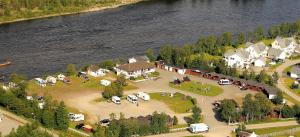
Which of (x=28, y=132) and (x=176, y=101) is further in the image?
(x=176, y=101)

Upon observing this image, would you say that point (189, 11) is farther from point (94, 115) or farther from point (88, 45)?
point (94, 115)

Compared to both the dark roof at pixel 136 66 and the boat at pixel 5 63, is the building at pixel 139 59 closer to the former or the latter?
the dark roof at pixel 136 66

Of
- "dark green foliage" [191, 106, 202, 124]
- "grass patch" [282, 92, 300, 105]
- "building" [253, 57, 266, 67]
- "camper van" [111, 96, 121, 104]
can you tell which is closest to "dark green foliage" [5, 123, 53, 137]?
"camper van" [111, 96, 121, 104]

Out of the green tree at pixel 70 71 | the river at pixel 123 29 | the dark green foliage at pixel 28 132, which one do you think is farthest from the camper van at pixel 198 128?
the river at pixel 123 29

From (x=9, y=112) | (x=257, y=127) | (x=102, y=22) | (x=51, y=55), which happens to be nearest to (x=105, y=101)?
(x=9, y=112)

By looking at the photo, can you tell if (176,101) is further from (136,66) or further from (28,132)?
(28,132)

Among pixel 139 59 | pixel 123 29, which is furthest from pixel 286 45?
pixel 123 29

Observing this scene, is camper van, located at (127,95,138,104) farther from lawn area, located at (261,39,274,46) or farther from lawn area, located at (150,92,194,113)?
lawn area, located at (261,39,274,46)
